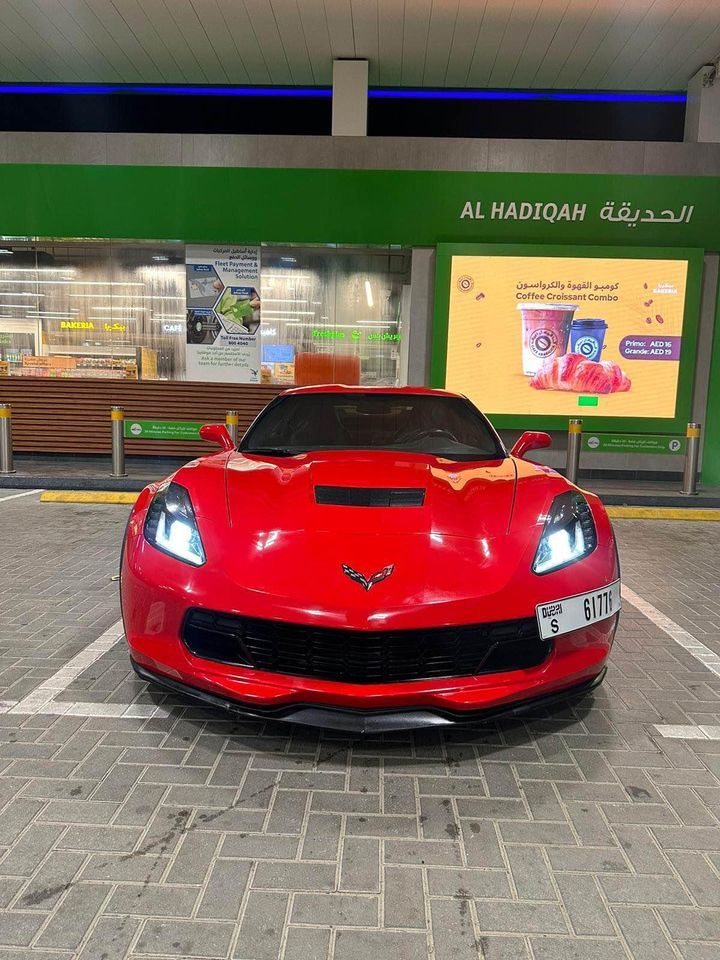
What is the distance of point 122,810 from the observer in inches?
78.5

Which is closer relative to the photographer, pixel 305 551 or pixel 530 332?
pixel 305 551

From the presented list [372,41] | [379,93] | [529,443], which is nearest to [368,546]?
[529,443]

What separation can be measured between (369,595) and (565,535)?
2.82 ft

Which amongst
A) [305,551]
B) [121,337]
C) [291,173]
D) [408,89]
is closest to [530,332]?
[291,173]

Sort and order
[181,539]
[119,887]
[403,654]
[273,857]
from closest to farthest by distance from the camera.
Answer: [119,887]
[273,857]
[403,654]
[181,539]

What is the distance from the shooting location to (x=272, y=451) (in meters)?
3.34

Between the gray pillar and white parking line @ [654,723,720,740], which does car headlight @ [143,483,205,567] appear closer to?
white parking line @ [654,723,720,740]

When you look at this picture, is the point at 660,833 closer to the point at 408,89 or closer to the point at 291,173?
the point at 291,173

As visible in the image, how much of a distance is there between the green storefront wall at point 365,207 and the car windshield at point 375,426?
22.6 feet

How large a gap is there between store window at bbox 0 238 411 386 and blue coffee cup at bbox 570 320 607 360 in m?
2.70

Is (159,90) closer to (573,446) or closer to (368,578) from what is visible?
Answer: (573,446)

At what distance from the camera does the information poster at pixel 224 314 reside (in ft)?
34.6

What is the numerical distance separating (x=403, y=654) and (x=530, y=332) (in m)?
8.76

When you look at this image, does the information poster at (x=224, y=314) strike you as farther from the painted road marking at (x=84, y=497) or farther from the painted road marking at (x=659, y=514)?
→ the painted road marking at (x=659, y=514)
